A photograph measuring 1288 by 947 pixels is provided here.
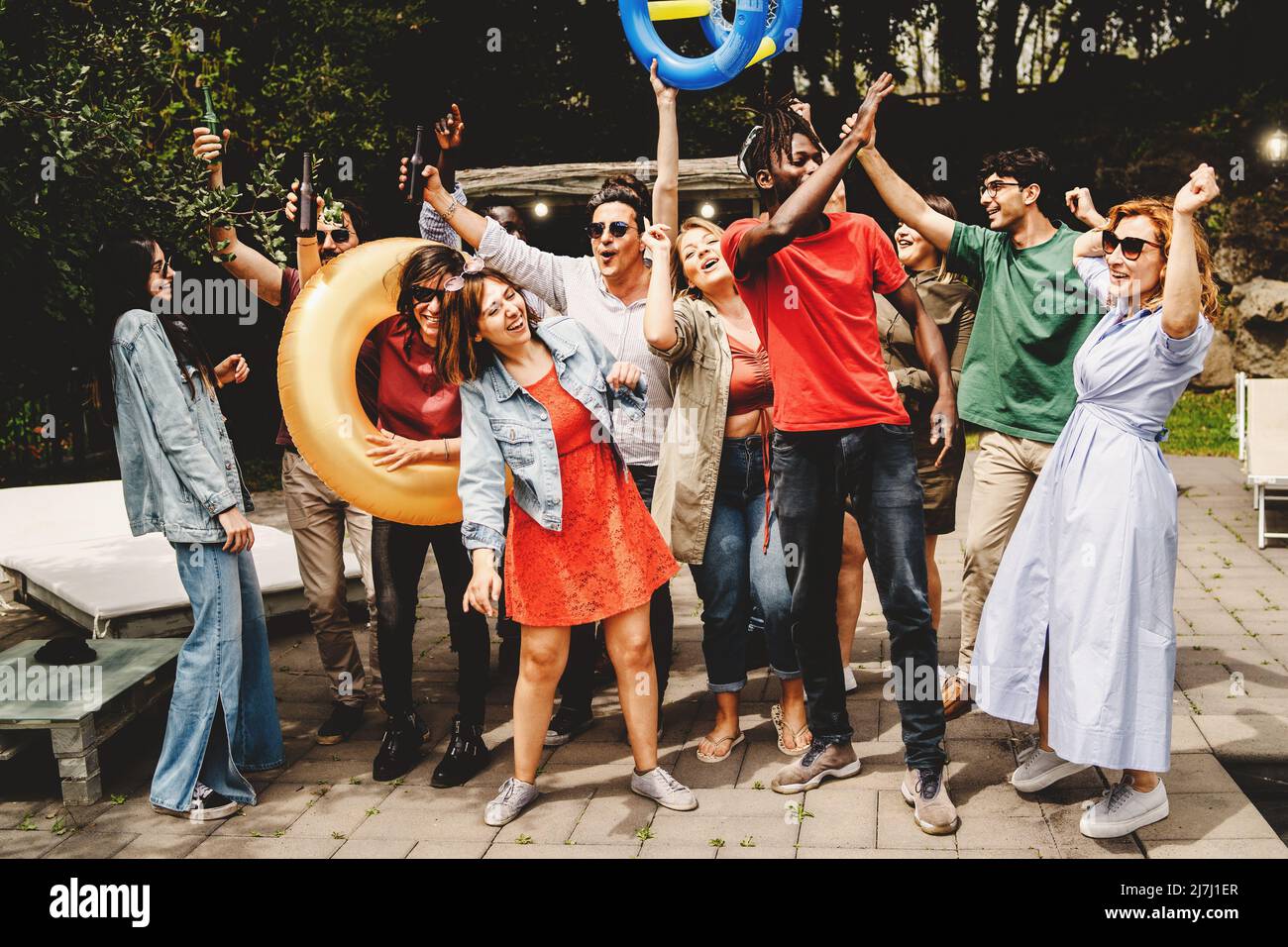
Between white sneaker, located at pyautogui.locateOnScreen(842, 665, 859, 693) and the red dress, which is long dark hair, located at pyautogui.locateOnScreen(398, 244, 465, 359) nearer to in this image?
the red dress

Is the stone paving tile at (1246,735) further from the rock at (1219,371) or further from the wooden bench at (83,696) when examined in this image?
the rock at (1219,371)

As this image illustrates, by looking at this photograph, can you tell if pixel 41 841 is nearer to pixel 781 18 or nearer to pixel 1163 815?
pixel 1163 815

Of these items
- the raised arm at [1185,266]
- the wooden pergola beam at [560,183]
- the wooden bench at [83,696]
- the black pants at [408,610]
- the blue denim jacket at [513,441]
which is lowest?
the wooden bench at [83,696]

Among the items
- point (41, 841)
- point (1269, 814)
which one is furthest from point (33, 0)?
point (1269, 814)

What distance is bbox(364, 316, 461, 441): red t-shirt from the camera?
172 inches

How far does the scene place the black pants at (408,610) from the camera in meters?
4.44

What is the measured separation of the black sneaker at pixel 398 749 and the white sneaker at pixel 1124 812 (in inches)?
90.0

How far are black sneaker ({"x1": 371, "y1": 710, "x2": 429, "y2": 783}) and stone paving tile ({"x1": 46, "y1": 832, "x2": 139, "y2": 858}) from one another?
2.72ft

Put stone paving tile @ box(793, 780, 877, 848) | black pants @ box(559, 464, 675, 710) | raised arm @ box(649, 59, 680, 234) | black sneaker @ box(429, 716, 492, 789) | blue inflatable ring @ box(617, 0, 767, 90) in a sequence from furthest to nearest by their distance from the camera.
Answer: black pants @ box(559, 464, 675, 710), black sneaker @ box(429, 716, 492, 789), blue inflatable ring @ box(617, 0, 767, 90), raised arm @ box(649, 59, 680, 234), stone paving tile @ box(793, 780, 877, 848)

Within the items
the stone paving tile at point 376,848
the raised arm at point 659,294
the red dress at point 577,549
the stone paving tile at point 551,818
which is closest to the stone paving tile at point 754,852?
the stone paving tile at point 551,818

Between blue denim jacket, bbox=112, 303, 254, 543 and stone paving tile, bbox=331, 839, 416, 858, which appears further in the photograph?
blue denim jacket, bbox=112, 303, 254, 543

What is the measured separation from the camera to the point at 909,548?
151 inches

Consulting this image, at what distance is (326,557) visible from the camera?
4.88 meters

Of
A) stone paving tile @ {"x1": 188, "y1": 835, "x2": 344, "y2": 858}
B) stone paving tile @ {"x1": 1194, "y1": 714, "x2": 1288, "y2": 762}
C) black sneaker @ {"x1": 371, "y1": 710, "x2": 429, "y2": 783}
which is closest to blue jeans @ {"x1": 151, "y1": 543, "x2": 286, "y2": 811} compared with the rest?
stone paving tile @ {"x1": 188, "y1": 835, "x2": 344, "y2": 858}
